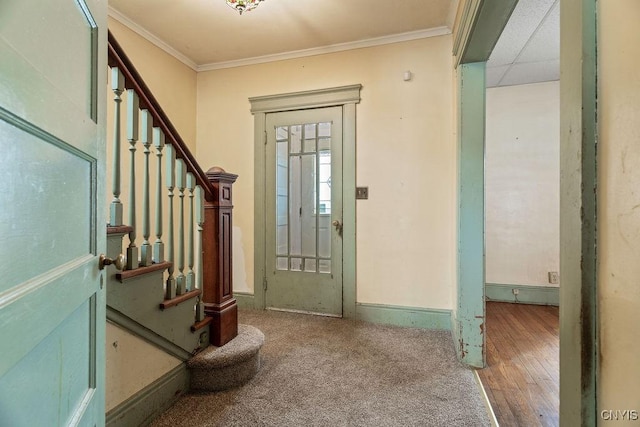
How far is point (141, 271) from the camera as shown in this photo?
1413 mm

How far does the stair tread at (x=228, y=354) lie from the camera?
1.74 meters

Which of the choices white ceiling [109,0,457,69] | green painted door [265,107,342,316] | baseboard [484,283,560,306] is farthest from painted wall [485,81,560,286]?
Result: green painted door [265,107,342,316]

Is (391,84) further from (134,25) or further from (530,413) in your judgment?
(530,413)

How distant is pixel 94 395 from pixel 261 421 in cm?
95

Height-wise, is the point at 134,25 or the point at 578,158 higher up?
the point at 134,25

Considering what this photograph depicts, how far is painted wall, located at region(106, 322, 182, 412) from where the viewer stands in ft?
4.34

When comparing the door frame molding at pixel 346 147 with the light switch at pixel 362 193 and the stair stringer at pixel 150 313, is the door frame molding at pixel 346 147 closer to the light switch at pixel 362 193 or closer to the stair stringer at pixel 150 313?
the light switch at pixel 362 193

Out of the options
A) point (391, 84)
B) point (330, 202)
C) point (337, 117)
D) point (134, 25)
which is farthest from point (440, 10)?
point (134, 25)

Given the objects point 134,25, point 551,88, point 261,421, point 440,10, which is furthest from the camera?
point 551,88

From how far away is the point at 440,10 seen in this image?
244 centimetres

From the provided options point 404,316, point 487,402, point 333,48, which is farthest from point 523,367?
point 333,48

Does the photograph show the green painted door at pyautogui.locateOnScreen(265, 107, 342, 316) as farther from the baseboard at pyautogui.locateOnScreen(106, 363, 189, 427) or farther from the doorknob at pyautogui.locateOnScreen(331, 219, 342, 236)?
the baseboard at pyautogui.locateOnScreen(106, 363, 189, 427)

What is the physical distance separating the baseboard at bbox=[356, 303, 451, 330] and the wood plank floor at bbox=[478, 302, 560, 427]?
0.38 metres

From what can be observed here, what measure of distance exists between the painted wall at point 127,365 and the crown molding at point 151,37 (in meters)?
2.48
